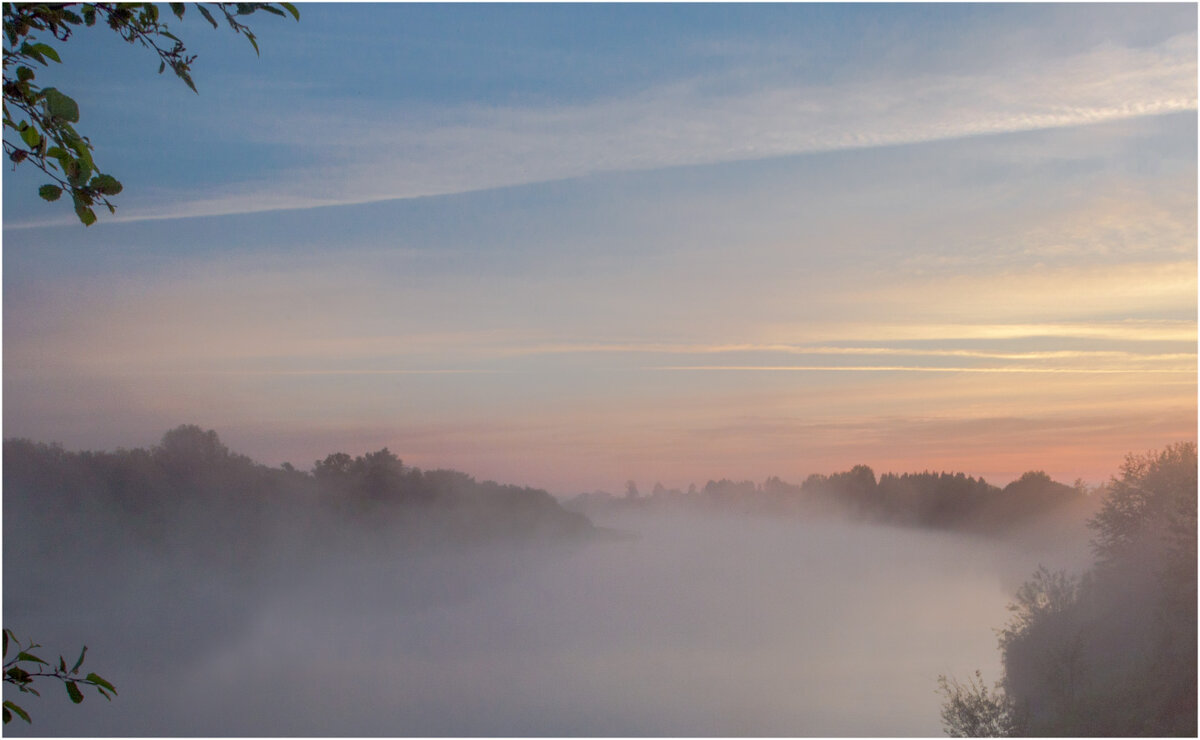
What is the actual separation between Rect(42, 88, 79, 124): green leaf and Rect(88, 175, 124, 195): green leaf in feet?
0.73

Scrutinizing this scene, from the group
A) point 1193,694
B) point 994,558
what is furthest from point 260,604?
point 1193,694

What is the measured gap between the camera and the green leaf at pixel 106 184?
3119mm

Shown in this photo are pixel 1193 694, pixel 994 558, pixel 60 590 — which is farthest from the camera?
pixel 60 590

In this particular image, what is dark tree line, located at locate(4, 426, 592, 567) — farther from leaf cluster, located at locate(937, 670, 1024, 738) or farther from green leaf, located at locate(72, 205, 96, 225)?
green leaf, located at locate(72, 205, 96, 225)

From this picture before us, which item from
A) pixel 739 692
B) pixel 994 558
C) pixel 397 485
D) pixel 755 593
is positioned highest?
pixel 397 485

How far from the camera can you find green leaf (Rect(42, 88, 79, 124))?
120 inches

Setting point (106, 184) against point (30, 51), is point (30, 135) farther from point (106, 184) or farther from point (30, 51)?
point (30, 51)

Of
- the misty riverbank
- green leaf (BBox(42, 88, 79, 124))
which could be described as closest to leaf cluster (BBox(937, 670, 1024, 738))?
green leaf (BBox(42, 88, 79, 124))

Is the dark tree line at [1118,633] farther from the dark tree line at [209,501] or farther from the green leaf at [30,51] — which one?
the dark tree line at [209,501]

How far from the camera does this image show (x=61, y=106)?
3049 millimetres

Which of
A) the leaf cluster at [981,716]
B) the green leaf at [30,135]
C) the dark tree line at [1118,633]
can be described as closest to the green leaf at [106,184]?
the green leaf at [30,135]

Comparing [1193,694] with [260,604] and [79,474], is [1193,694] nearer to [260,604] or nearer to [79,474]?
[79,474]

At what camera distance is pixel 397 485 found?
16150 cm

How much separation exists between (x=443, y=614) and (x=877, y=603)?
101 m
